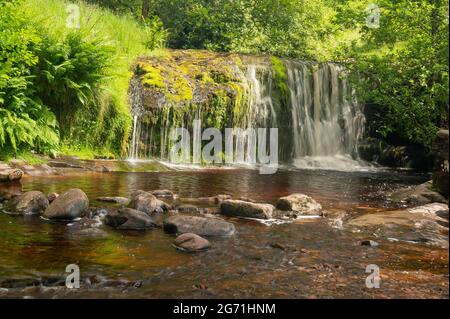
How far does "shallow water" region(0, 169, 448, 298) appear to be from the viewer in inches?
196

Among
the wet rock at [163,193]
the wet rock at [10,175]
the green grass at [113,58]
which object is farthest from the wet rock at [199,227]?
the green grass at [113,58]

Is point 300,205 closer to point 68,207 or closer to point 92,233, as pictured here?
point 92,233

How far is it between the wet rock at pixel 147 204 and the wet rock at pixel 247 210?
3.66 feet

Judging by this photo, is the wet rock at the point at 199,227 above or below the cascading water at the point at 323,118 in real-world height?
below

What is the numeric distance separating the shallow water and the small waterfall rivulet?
8312mm

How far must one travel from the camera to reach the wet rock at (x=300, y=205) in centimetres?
916

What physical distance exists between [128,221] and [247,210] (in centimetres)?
222

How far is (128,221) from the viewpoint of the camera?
24.9 ft

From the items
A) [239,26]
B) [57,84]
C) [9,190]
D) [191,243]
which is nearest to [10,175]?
[9,190]

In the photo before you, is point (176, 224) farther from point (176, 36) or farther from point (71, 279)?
point (176, 36)

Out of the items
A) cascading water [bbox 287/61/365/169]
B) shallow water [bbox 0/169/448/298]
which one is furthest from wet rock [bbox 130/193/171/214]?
cascading water [bbox 287/61/365/169]

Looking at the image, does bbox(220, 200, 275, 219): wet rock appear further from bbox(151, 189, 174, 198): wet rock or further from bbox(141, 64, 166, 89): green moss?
bbox(141, 64, 166, 89): green moss

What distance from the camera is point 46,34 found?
561 inches

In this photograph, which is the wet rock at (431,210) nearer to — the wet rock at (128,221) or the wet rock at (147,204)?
the wet rock at (147,204)
